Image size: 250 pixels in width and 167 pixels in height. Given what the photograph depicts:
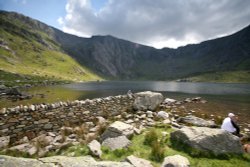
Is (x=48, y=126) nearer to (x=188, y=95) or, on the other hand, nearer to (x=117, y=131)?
(x=117, y=131)

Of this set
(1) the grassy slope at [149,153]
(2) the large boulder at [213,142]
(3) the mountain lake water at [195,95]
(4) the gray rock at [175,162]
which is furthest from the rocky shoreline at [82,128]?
(3) the mountain lake water at [195,95]

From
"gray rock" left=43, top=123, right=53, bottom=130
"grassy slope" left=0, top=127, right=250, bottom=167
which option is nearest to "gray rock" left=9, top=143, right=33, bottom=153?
"grassy slope" left=0, top=127, right=250, bottom=167

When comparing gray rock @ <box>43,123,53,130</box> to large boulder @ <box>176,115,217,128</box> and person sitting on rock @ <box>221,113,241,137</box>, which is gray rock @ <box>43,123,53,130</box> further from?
person sitting on rock @ <box>221,113,241,137</box>

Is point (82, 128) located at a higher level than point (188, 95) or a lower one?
higher

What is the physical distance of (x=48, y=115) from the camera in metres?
14.7

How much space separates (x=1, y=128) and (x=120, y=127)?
8.48 metres

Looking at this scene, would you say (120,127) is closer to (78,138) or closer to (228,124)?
(78,138)

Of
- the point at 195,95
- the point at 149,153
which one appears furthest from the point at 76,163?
the point at 195,95

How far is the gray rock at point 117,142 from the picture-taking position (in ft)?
31.9

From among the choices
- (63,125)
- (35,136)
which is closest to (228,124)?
(63,125)

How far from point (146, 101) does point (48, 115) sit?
11.3 metres

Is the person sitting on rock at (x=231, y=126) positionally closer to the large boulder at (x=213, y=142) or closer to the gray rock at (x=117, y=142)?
the large boulder at (x=213, y=142)

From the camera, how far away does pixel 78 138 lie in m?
12.4

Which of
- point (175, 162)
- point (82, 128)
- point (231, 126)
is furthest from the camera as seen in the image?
point (82, 128)
